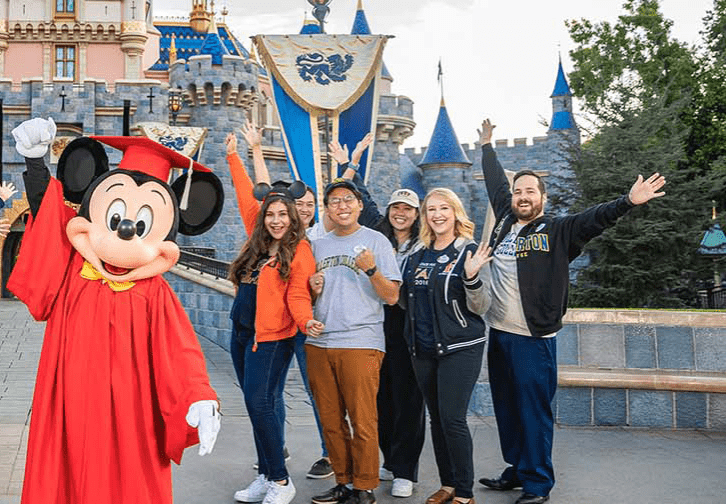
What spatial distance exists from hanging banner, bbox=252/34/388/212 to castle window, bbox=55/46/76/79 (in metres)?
23.2

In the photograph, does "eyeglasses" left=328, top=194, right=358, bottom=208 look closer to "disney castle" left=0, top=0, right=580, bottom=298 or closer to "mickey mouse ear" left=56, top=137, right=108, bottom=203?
"mickey mouse ear" left=56, top=137, right=108, bottom=203

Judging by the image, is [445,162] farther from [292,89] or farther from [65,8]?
[292,89]

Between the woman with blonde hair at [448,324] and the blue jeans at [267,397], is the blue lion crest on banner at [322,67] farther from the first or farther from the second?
the blue jeans at [267,397]

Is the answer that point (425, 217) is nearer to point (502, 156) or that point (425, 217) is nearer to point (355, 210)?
point (355, 210)

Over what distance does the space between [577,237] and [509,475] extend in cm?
119

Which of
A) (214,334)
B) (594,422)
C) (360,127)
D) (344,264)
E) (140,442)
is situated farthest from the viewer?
(214,334)

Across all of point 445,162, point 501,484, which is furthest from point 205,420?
point 445,162

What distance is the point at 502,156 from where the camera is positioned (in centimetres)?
3136


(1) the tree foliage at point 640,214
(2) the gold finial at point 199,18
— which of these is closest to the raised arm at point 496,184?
(1) the tree foliage at point 640,214

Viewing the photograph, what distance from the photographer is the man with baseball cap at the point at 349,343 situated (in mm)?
3488

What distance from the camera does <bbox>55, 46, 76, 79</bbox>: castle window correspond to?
27.6 m

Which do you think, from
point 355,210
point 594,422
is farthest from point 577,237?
point 594,422

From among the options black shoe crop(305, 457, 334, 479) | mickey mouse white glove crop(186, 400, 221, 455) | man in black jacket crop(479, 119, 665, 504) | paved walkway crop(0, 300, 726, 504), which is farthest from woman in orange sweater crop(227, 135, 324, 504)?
man in black jacket crop(479, 119, 665, 504)

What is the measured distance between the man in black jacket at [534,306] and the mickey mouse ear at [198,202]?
139cm
